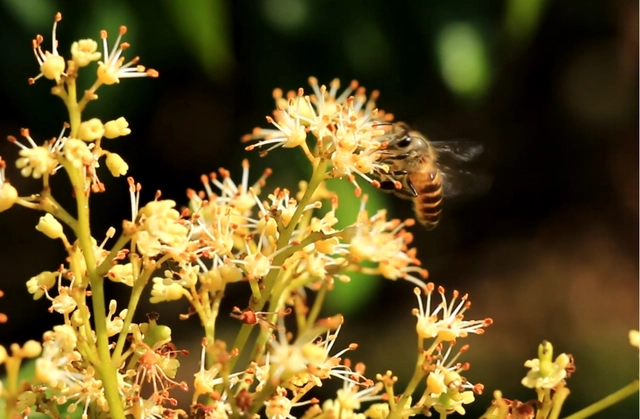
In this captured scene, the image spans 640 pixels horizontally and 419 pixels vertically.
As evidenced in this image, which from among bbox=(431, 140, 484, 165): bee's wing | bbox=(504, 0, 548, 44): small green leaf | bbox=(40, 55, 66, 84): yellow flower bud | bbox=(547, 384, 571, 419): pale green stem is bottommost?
bbox=(547, 384, 571, 419): pale green stem

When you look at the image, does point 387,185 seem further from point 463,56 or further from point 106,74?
point 463,56

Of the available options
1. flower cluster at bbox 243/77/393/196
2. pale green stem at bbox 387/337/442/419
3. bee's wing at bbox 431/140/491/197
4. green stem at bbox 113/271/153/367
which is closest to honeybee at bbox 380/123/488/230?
bee's wing at bbox 431/140/491/197

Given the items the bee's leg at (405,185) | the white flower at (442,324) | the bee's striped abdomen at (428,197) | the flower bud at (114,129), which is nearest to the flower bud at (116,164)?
the flower bud at (114,129)

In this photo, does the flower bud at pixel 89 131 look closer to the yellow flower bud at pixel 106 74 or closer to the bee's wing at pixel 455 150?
the yellow flower bud at pixel 106 74

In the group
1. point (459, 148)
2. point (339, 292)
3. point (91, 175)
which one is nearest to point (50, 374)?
point (91, 175)

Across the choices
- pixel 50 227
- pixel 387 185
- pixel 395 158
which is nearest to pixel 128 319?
pixel 50 227

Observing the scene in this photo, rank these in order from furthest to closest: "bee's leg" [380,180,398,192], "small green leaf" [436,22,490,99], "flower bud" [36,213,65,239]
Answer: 1. "small green leaf" [436,22,490,99]
2. "bee's leg" [380,180,398,192]
3. "flower bud" [36,213,65,239]

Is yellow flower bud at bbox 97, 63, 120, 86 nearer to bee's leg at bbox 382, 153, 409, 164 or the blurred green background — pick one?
bee's leg at bbox 382, 153, 409, 164
